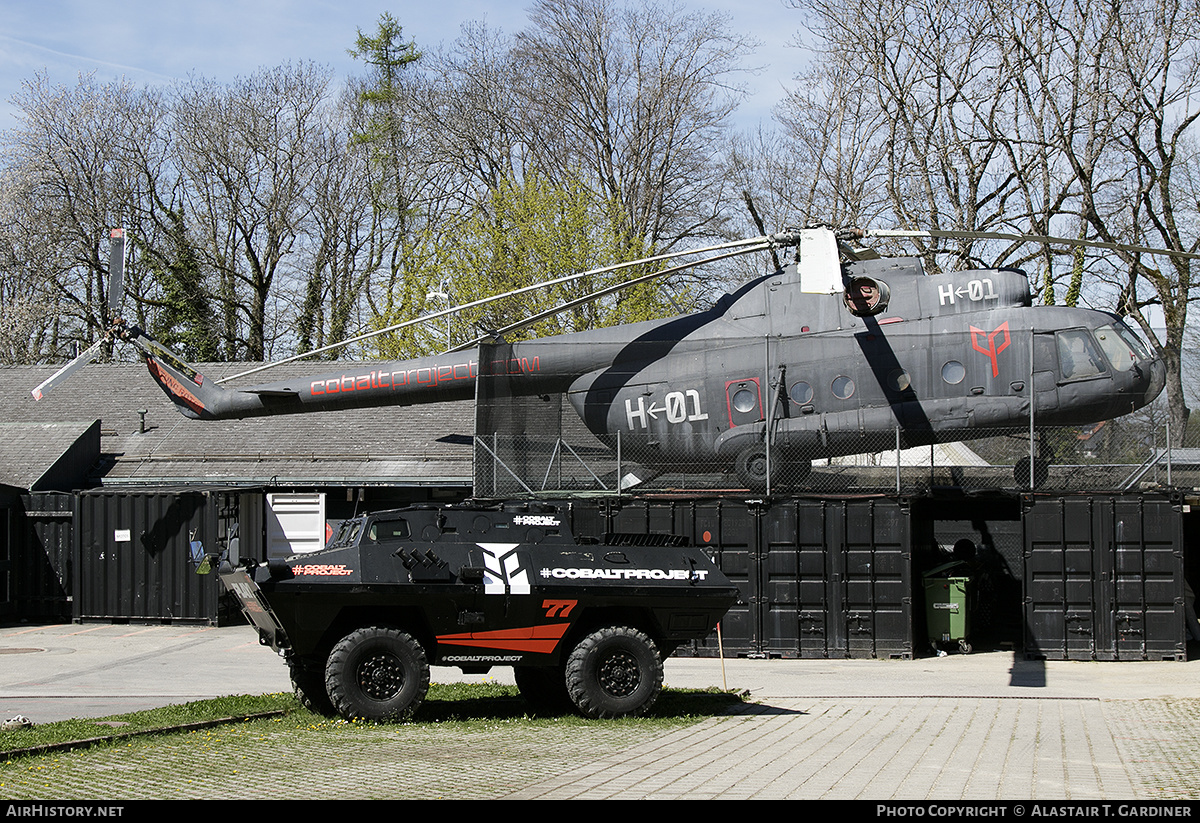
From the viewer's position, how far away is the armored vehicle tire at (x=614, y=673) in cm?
1108

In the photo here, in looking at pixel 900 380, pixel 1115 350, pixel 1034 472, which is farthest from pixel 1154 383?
pixel 900 380

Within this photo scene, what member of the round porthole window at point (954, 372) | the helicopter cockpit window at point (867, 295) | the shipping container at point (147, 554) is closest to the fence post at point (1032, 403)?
the round porthole window at point (954, 372)

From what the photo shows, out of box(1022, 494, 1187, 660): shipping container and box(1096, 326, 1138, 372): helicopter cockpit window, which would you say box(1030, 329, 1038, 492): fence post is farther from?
box(1096, 326, 1138, 372): helicopter cockpit window

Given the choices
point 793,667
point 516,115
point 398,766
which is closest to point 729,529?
point 793,667

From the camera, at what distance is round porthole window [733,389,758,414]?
17.8m

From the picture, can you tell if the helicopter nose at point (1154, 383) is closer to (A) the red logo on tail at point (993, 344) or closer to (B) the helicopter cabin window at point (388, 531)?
(A) the red logo on tail at point (993, 344)

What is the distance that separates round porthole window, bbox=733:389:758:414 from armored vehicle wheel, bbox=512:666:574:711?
6.95 m

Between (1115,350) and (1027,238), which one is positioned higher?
(1027,238)

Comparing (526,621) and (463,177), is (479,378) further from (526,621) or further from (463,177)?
(463,177)

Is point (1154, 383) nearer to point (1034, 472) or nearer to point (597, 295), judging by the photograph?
point (1034, 472)

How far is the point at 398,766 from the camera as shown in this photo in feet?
28.0

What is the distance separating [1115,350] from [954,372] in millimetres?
2301

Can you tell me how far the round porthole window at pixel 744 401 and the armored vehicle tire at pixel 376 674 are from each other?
823 centimetres

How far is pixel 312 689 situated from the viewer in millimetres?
11391
